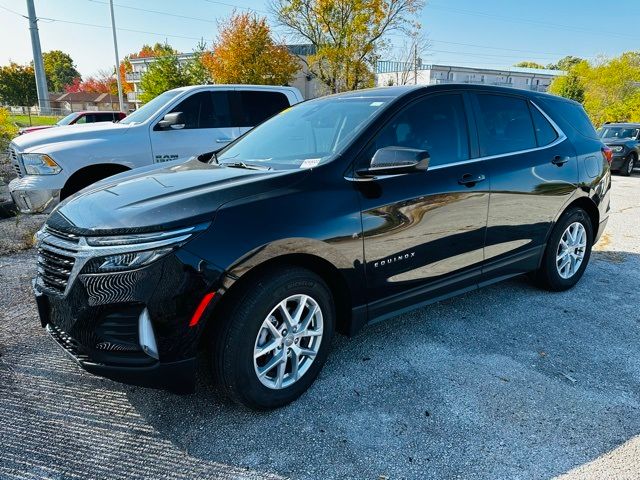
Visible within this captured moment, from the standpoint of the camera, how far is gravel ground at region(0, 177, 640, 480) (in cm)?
213

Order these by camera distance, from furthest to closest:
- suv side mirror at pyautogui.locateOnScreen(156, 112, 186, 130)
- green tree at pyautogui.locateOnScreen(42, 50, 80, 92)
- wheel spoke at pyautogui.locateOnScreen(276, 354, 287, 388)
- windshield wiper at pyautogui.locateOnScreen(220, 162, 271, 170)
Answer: green tree at pyautogui.locateOnScreen(42, 50, 80, 92) < suv side mirror at pyautogui.locateOnScreen(156, 112, 186, 130) < windshield wiper at pyautogui.locateOnScreen(220, 162, 271, 170) < wheel spoke at pyautogui.locateOnScreen(276, 354, 287, 388)

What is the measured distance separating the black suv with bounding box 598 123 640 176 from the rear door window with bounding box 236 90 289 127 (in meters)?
12.7

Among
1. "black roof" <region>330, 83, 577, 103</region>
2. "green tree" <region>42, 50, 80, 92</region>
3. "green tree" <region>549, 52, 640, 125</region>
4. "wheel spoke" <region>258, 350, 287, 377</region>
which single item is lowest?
"wheel spoke" <region>258, 350, 287, 377</region>

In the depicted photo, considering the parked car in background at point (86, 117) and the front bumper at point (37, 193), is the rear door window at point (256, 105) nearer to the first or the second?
the front bumper at point (37, 193)

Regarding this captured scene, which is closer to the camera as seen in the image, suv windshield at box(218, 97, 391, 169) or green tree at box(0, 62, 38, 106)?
suv windshield at box(218, 97, 391, 169)

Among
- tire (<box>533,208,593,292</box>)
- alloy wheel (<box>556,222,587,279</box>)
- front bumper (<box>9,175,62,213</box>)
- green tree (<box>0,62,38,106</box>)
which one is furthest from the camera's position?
green tree (<box>0,62,38,106</box>)

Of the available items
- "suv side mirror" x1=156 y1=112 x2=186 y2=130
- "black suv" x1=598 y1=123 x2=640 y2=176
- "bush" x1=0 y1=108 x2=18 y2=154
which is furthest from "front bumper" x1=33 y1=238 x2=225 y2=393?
"black suv" x1=598 y1=123 x2=640 y2=176

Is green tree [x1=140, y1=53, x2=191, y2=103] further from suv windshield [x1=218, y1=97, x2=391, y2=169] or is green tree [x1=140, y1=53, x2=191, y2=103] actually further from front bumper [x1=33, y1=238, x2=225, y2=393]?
front bumper [x1=33, y1=238, x2=225, y2=393]

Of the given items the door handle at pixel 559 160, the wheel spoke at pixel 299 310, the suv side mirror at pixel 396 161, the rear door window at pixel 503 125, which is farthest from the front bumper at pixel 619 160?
the wheel spoke at pixel 299 310

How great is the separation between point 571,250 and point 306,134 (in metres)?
2.84

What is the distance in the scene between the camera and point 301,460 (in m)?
2.16

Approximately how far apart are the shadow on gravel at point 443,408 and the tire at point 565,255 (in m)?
0.57

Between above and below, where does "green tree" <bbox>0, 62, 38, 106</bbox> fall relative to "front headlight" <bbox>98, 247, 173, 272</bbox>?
above

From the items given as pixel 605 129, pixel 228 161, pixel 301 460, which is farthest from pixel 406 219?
pixel 605 129
